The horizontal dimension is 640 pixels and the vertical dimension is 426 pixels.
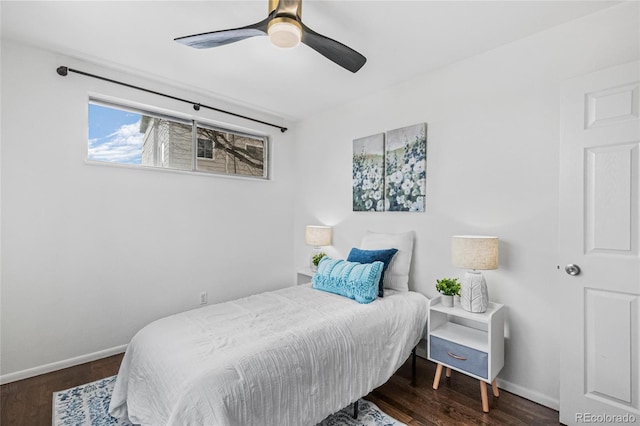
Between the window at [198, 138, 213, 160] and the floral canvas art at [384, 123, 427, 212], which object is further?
the window at [198, 138, 213, 160]

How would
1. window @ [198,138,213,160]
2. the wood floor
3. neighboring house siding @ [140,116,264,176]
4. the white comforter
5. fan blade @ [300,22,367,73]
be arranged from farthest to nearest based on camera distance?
1. window @ [198,138,213,160]
2. neighboring house siding @ [140,116,264,176]
3. the wood floor
4. fan blade @ [300,22,367,73]
5. the white comforter

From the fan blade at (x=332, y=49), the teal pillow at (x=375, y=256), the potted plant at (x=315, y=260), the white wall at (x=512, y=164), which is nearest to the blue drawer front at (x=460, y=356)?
the white wall at (x=512, y=164)

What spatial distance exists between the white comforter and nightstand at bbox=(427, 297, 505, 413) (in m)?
0.18

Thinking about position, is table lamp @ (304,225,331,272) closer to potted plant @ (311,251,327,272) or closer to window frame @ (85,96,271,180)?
potted plant @ (311,251,327,272)

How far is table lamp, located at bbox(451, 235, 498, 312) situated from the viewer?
214cm

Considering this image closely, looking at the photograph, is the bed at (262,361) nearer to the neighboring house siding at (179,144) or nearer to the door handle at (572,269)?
the door handle at (572,269)

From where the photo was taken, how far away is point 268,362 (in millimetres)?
1554

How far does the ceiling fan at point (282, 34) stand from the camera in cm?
164

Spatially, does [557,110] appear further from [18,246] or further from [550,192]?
[18,246]

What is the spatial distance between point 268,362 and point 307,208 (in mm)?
2647

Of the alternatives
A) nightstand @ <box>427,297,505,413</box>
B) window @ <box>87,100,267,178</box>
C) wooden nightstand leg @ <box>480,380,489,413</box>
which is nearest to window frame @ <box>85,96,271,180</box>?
window @ <box>87,100,267,178</box>

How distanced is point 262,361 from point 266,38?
2209 millimetres

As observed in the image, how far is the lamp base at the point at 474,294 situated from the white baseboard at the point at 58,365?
120 inches

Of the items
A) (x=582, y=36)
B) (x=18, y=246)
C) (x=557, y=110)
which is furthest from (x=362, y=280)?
(x=18, y=246)
